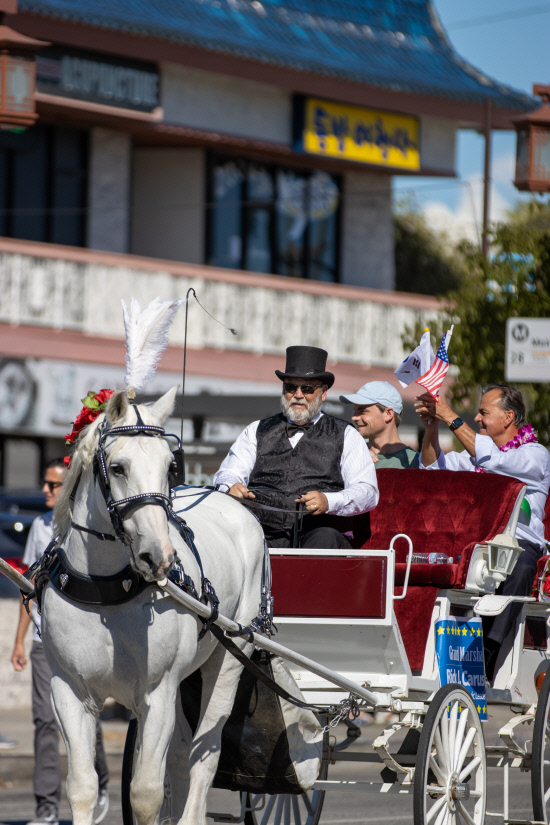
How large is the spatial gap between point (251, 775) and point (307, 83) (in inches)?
728

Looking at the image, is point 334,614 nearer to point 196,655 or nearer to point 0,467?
point 196,655

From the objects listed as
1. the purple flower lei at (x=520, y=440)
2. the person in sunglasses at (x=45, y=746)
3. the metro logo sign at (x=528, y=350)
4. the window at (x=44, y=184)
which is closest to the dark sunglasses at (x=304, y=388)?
the purple flower lei at (x=520, y=440)

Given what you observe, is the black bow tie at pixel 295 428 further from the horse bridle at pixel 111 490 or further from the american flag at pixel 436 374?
the horse bridle at pixel 111 490

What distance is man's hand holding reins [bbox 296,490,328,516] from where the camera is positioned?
22.0 ft

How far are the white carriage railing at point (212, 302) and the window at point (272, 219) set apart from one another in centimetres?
243

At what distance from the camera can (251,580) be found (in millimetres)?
6613

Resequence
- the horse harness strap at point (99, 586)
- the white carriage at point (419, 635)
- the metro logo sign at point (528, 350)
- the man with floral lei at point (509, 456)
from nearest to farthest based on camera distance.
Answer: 1. the horse harness strap at point (99, 586)
2. the white carriage at point (419, 635)
3. the man with floral lei at point (509, 456)
4. the metro logo sign at point (528, 350)

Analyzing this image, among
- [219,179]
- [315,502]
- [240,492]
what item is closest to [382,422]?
[240,492]

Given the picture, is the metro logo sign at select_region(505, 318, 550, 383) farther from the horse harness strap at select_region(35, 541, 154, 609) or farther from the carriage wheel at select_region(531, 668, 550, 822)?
the horse harness strap at select_region(35, 541, 154, 609)

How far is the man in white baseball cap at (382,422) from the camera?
8.48 metres

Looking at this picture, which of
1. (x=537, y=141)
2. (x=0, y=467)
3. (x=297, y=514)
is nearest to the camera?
(x=297, y=514)

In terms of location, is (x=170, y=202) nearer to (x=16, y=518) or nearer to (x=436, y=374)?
(x=16, y=518)

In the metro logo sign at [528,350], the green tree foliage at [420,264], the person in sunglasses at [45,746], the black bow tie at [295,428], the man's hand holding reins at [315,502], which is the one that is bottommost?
the person in sunglasses at [45,746]

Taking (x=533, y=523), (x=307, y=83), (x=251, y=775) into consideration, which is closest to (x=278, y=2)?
(x=307, y=83)
